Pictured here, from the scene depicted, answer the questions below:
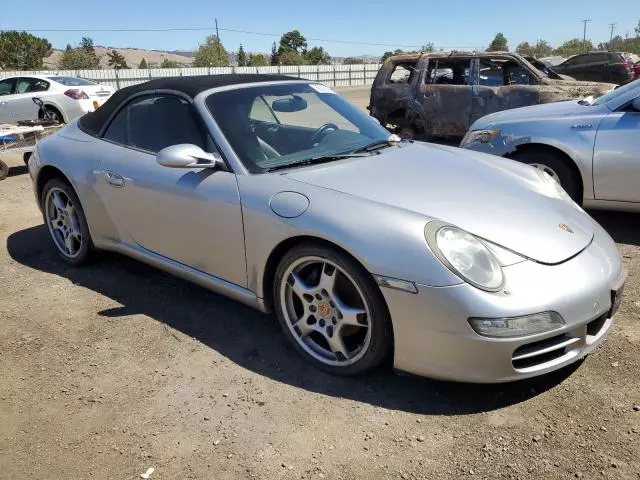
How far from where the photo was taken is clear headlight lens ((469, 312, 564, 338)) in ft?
7.63

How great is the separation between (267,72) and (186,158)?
3098 centimetres

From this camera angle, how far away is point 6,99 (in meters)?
12.6

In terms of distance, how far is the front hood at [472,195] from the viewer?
Result: 263 centimetres

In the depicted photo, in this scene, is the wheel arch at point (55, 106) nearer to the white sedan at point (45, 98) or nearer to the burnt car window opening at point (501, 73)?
the white sedan at point (45, 98)

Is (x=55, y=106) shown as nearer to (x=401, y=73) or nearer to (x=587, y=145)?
(x=401, y=73)

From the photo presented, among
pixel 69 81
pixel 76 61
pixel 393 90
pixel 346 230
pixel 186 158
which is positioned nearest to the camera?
pixel 346 230

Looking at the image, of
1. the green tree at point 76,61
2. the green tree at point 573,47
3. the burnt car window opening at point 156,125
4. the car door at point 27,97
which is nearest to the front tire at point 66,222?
the burnt car window opening at point 156,125

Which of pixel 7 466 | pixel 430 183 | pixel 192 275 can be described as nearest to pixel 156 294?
pixel 192 275

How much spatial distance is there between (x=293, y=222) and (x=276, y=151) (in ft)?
2.33

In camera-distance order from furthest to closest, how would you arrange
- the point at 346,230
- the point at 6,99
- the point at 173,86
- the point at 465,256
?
the point at 6,99 < the point at 173,86 < the point at 346,230 < the point at 465,256

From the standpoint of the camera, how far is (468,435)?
2.40 m

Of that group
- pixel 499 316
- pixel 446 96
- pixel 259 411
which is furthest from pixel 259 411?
pixel 446 96

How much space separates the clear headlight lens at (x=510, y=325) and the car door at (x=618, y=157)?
2.88 meters

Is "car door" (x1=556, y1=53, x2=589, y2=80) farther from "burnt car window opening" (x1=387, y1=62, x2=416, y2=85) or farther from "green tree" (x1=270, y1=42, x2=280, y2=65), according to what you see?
"green tree" (x1=270, y1=42, x2=280, y2=65)
